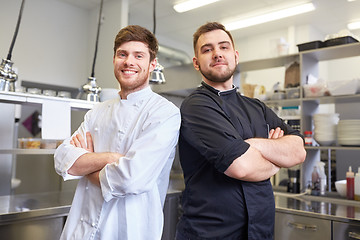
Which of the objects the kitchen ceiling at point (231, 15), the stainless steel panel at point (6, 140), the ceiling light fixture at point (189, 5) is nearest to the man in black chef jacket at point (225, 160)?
the stainless steel panel at point (6, 140)

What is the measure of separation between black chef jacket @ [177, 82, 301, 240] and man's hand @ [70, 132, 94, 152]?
424 mm

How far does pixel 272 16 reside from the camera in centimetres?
536

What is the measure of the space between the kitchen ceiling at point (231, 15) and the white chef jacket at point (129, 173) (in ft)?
12.8

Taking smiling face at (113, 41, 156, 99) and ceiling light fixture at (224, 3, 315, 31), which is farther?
ceiling light fixture at (224, 3, 315, 31)

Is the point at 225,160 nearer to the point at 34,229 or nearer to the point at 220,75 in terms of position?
the point at 220,75

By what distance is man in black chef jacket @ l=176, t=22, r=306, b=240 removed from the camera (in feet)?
4.41

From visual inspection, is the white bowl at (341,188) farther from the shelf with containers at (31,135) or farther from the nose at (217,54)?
the shelf with containers at (31,135)

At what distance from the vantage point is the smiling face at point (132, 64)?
1.44 meters

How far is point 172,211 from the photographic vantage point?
2762mm

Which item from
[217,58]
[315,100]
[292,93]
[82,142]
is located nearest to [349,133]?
[315,100]

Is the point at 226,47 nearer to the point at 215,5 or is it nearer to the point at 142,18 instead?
the point at 215,5

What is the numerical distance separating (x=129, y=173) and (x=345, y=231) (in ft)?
5.34

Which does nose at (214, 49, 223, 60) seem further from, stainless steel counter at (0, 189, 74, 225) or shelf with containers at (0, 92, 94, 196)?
stainless steel counter at (0, 189, 74, 225)

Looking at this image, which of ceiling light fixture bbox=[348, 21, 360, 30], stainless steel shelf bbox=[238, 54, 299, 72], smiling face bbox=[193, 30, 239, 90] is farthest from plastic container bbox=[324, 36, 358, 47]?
ceiling light fixture bbox=[348, 21, 360, 30]
